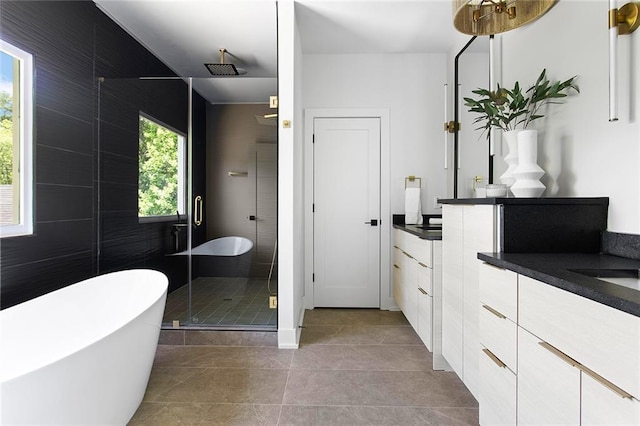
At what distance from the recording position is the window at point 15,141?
1.90 m

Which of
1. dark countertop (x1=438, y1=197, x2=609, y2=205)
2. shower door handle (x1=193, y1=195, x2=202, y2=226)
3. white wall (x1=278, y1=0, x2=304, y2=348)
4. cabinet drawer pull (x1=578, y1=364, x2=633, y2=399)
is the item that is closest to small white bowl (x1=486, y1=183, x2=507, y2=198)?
dark countertop (x1=438, y1=197, x2=609, y2=205)

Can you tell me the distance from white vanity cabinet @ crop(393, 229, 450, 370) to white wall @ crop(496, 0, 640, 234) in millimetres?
782

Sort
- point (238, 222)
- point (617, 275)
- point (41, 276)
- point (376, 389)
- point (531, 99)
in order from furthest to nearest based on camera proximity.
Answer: point (238, 222), point (41, 276), point (376, 389), point (531, 99), point (617, 275)

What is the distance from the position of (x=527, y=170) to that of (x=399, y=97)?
6.37ft

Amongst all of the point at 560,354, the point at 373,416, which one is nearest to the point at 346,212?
the point at 373,416

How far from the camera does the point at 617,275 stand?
1.09 meters

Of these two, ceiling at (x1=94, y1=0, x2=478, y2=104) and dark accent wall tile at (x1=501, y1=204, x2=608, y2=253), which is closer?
dark accent wall tile at (x1=501, y1=204, x2=608, y2=253)

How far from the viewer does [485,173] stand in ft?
7.91

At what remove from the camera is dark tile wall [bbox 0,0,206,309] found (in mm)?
2020

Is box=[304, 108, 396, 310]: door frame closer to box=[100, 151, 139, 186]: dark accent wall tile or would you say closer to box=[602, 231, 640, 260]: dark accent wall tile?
box=[100, 151, 139, 186]: dark accent wall tile

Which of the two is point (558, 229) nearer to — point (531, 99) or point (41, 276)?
point (531, 99)

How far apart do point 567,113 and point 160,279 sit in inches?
102

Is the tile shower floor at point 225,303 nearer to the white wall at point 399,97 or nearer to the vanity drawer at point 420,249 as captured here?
the vanity drawer at point 420,249

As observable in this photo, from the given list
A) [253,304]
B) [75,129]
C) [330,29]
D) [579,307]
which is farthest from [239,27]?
[579,307]
